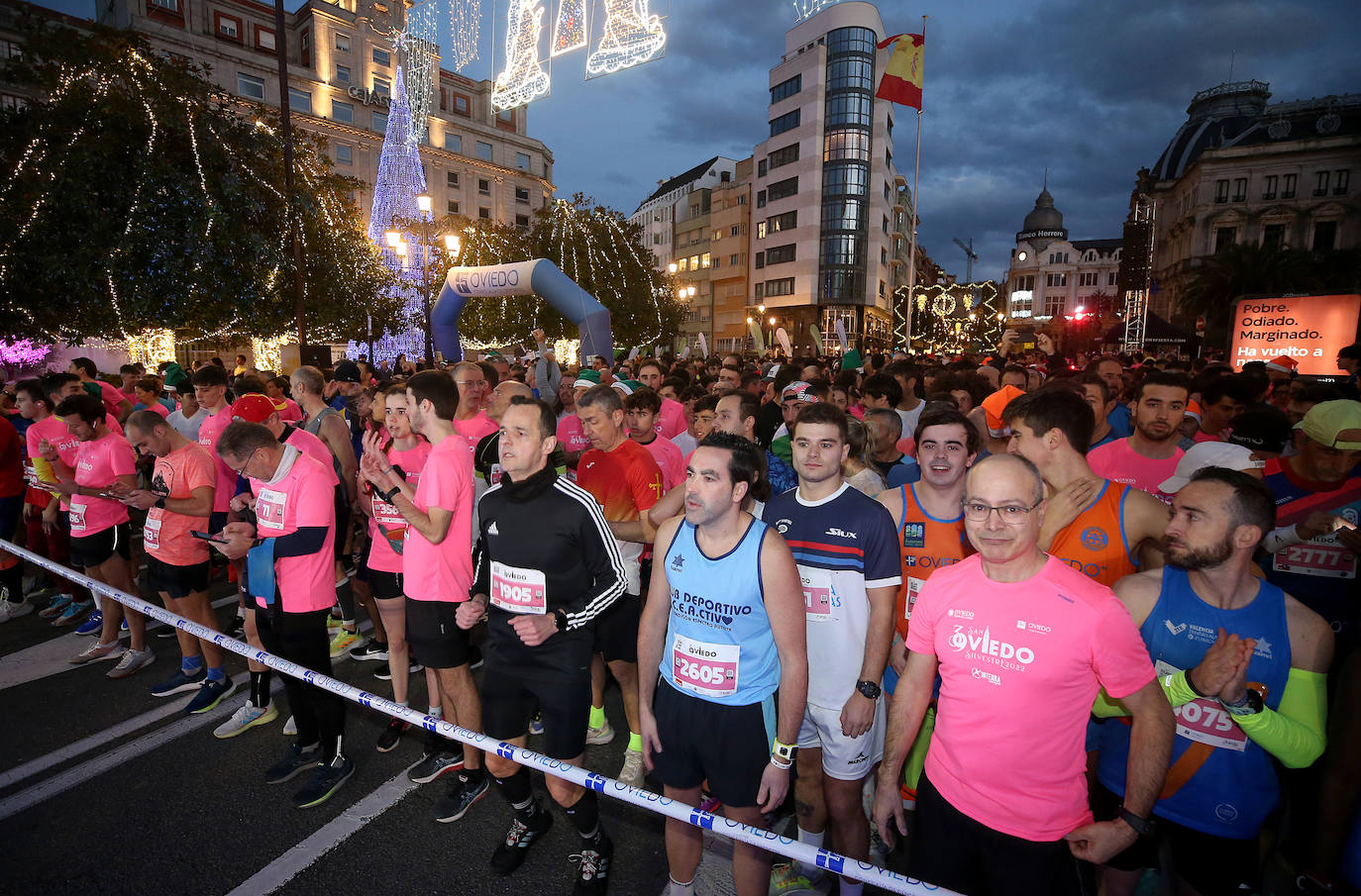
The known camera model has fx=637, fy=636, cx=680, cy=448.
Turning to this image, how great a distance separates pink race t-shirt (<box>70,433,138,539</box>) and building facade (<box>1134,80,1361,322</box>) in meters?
63.0

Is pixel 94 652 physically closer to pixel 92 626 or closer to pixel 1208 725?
pixel 92 626

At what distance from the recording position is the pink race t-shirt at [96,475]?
5.48 metres

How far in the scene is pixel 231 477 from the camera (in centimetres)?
602

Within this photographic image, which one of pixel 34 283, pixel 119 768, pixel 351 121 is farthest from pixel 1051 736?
pixel 351 121

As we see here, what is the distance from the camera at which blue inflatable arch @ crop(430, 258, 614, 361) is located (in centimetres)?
1786

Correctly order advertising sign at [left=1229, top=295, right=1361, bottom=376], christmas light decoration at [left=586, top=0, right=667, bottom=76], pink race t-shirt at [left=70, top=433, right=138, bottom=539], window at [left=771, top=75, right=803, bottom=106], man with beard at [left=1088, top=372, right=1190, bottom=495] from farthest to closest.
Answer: window at [left=771, top=75, right=803, bottom=106]
christmas light decoration at [left=586, top=0, right=667, bottom=76]
advertising sign at [left=1229, top=295, right=1361, bottom=376]
pink race t-shirt at [left=70, top=433, right=138, bottom=539]
man with beard at [left=1088, top=372, right=1190, bottom=495]

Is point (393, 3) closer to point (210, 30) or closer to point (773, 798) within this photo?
point (210, 30)

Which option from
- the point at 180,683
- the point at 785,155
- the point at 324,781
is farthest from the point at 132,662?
the point at 785,155

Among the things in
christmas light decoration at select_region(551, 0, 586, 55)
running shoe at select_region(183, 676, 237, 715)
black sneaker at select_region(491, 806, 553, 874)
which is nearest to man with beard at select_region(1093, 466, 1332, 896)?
black sneaker at select_region(491, 806, 553, 874)

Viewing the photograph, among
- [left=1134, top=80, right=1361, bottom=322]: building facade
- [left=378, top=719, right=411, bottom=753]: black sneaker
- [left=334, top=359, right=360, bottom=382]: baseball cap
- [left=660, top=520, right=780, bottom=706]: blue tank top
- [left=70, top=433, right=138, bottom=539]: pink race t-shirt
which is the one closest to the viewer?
[left=660, top=520, right=780, bottom=706]: blue tank top

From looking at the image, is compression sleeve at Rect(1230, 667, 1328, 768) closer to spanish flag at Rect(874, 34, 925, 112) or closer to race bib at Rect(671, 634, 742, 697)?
race bib at Rect(671, 634, 742, 697)

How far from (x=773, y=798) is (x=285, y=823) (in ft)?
9.69

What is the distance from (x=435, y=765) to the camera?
4.17 m

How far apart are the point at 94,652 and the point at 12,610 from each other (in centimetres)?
201
